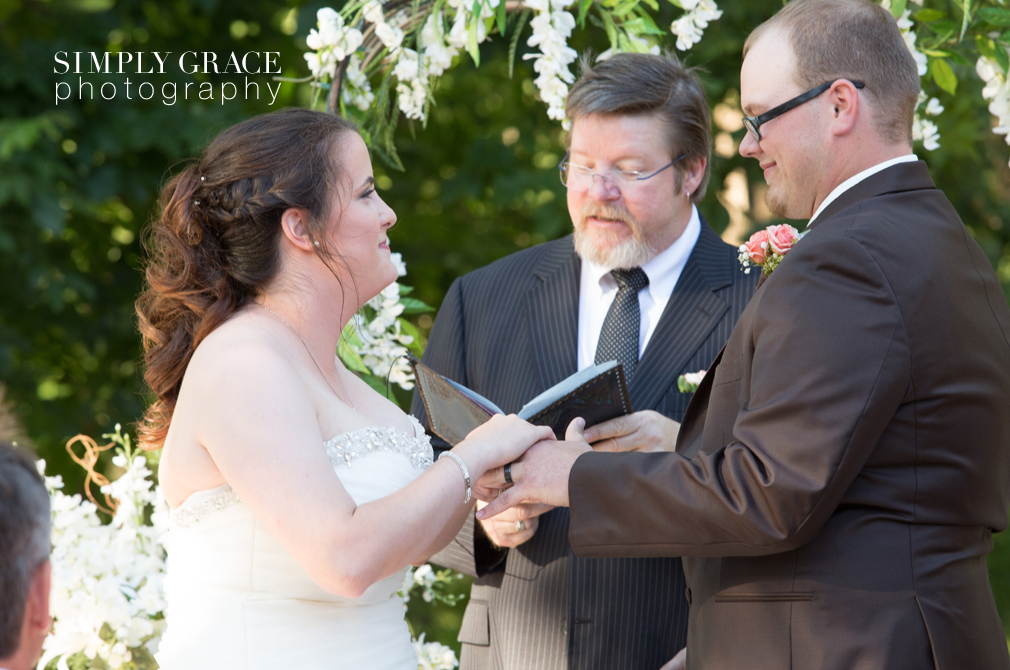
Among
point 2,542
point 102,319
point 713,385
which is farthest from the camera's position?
point 102,319

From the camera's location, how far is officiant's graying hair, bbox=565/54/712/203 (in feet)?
11.1

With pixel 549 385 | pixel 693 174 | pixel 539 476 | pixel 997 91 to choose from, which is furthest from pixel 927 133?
pixel 539 476

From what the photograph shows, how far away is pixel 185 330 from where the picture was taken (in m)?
2.49

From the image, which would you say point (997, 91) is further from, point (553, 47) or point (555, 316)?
point (555, 316)

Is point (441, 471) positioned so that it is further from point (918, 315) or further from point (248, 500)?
point (918, 315)

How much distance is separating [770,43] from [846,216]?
520 millimetres

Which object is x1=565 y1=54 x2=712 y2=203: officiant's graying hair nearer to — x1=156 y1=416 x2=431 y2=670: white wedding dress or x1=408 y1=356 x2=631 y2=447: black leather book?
x1=408 y1=356 x2=631 y2=447: black leather book

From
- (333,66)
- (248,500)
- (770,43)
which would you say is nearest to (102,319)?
(333,66)

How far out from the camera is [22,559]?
1.51 meters

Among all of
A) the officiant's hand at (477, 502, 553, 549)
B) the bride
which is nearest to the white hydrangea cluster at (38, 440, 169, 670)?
the bride

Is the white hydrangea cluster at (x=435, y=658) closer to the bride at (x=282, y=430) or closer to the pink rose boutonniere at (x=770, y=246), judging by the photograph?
the bride at (x=282, y=430)

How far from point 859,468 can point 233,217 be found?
1.55 metres

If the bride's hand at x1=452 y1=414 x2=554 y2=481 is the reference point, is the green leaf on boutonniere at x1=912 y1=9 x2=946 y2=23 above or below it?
above

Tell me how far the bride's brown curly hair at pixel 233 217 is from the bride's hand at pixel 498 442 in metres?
0.59
